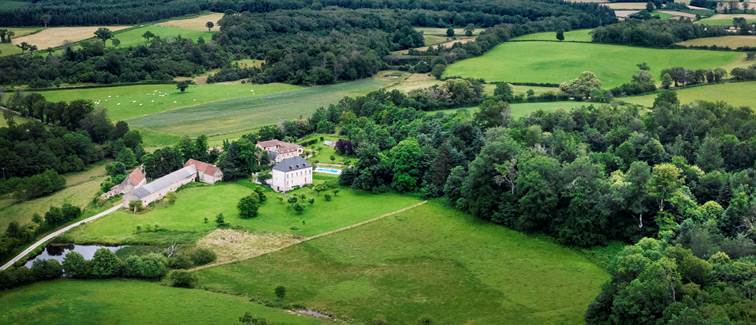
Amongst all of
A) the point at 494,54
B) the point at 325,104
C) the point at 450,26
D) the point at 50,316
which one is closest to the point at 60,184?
the point at 50,316

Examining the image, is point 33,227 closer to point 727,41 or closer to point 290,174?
point 290,174

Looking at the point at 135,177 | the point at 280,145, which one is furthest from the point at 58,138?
the point at 280,145

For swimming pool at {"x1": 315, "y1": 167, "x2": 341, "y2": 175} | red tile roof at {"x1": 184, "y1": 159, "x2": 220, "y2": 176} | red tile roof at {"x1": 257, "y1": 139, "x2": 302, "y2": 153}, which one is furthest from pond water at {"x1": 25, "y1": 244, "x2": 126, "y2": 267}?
swimming pool at {"x1": 315, "y1": 167, "x2": 341, "y2": 175}

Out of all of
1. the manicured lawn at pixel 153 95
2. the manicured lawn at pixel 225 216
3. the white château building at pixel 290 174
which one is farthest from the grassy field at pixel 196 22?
the manicured lawn at pixel 225 216

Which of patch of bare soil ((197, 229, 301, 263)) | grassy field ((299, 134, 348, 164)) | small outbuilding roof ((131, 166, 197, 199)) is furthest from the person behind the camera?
grassy field ((299, 134, 348, 164))

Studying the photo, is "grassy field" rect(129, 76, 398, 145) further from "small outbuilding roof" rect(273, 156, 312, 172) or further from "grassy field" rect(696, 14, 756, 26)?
"grassy field" rect(696, 14, 756, 26)

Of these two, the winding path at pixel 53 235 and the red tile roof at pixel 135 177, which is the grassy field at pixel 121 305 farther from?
the red tile roof at pixel 135 177
